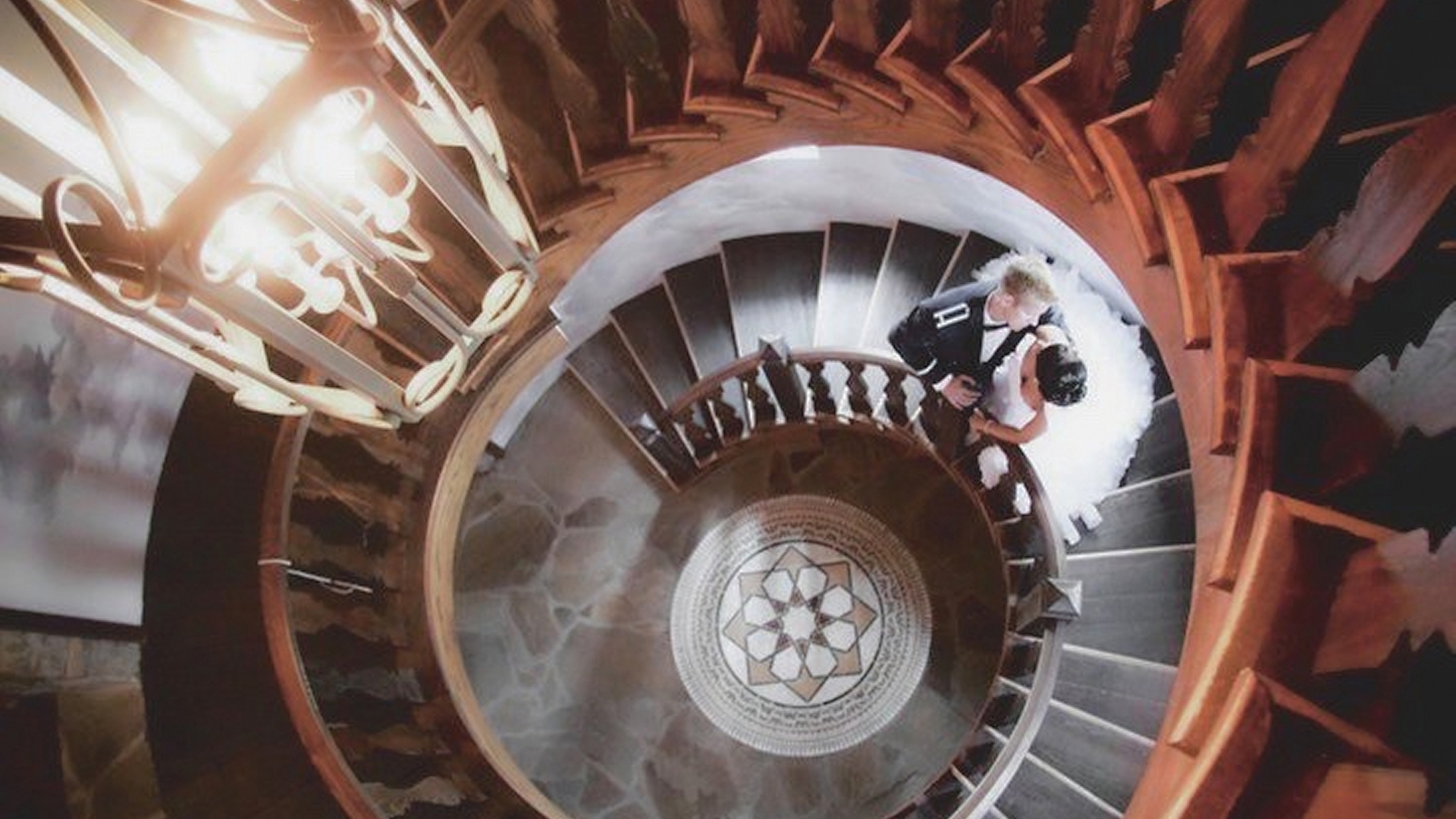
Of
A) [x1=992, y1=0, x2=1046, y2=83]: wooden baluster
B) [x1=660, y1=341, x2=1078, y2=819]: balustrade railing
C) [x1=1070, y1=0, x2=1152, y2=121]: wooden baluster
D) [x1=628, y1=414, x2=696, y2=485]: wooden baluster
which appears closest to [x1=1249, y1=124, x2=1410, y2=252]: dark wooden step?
[x1=1070, y1=0, x2=1152, y2=121]: wooden baluster

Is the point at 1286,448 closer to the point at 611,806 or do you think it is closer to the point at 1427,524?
the point at 1427,524

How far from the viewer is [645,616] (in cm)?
540

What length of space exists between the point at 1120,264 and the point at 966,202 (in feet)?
5.86

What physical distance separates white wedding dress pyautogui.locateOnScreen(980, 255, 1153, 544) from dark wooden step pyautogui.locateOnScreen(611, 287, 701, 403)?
77.3 inches

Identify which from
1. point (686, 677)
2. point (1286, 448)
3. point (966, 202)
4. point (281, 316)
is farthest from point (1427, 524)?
point (686, 677)

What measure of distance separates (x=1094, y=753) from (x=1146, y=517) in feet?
3.32

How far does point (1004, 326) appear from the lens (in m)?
3.90

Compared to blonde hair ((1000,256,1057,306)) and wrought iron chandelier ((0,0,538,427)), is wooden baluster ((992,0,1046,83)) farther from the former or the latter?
wrought iron chandelier ((0,0,538,427))

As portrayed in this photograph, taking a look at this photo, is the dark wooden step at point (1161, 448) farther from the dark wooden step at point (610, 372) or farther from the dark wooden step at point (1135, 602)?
the dark wooden step at point (610, 372)

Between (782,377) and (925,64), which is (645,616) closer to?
(782,377)

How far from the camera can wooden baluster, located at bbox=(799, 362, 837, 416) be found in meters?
4.39

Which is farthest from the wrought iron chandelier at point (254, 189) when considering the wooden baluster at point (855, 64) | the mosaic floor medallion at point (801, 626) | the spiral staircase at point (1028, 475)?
the mosaic floor medallion at point (801, 626)

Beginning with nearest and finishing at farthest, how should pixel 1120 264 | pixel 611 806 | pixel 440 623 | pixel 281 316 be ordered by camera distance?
pixel 281 316 → pixel 1120 264 → pixel 440 623 → pixel 611 806

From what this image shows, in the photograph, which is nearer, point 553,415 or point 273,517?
point 273,517
